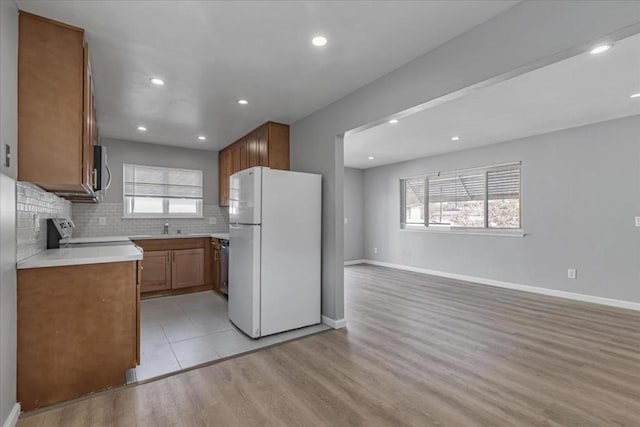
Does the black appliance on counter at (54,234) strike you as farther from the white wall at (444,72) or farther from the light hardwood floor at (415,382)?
the white wall at (444,72)

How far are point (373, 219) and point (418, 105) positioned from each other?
5474 mm

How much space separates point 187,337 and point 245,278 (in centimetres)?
77

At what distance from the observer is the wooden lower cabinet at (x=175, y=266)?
4566mm

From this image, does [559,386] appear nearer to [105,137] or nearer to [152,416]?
[152,416]

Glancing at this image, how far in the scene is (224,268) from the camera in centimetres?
453

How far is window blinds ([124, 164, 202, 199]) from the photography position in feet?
16.7

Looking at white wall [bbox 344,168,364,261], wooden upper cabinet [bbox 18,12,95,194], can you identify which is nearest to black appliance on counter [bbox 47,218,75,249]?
wooden upper cabinet [bbox 18,12,95,194]

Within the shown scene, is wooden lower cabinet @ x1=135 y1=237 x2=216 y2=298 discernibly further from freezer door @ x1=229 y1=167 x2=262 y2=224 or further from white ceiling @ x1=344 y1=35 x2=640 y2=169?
white ceiling @ x1=344 y1=35 x2=640 y2=169

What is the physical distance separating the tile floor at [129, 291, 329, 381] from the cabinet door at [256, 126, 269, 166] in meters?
1.98

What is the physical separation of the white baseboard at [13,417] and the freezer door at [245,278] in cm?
163

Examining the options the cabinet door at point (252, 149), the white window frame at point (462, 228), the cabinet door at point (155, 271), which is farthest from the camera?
the white window frame at point (462, 228)

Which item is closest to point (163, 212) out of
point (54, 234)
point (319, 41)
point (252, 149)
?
point (252, 149)

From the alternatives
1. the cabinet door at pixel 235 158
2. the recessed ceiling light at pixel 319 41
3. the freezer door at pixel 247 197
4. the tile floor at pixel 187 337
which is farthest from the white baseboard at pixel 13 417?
the cabinet door at pixel 235 158

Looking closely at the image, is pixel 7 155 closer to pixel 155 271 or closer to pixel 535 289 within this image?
pixel 155 271
